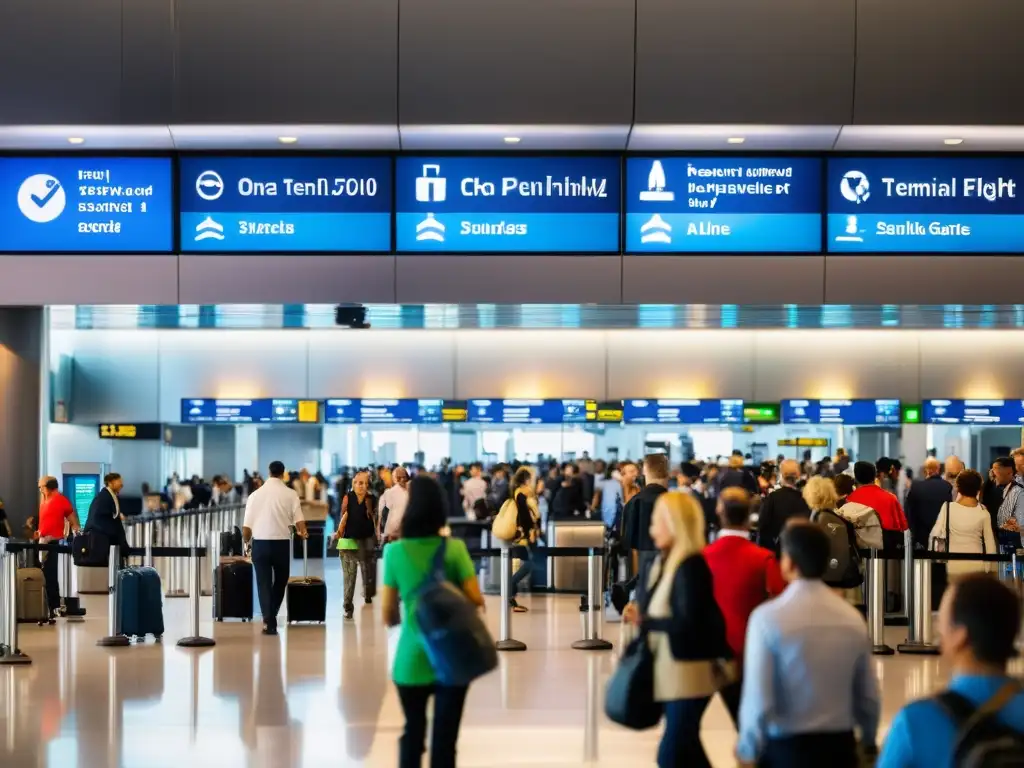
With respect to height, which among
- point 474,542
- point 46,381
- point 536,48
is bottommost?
point 474,542

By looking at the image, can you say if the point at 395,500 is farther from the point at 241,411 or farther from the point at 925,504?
the point at 241,411

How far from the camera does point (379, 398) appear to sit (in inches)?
963

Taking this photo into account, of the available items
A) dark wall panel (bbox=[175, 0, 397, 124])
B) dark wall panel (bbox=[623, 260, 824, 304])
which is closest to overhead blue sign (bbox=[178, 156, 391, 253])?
dark wall panel (bbox=[175, 0, 397, 124])

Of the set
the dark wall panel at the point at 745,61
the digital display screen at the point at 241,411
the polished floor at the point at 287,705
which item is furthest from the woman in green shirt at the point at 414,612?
the digital display screen at the point at 241,411

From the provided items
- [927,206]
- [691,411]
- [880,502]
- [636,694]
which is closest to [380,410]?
[691,411]

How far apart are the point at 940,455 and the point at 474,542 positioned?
9.11m

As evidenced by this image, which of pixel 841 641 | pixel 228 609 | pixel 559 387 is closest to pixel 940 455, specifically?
pixel 559 387

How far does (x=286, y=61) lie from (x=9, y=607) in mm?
5242

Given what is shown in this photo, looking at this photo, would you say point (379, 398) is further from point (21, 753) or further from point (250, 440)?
point (21, 753)

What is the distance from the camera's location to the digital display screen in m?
24.0

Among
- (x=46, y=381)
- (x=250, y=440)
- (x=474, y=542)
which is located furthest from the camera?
(x=250, y=440)

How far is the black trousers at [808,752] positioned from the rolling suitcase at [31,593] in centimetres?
1192

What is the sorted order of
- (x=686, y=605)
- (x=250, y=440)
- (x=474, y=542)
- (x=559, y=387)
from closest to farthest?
(x=686, y=605) < (x=474, y=542) < (x=559, y=387) < (x=250, y=440)

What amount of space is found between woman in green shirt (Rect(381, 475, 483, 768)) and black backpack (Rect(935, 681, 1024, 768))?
2.89m
